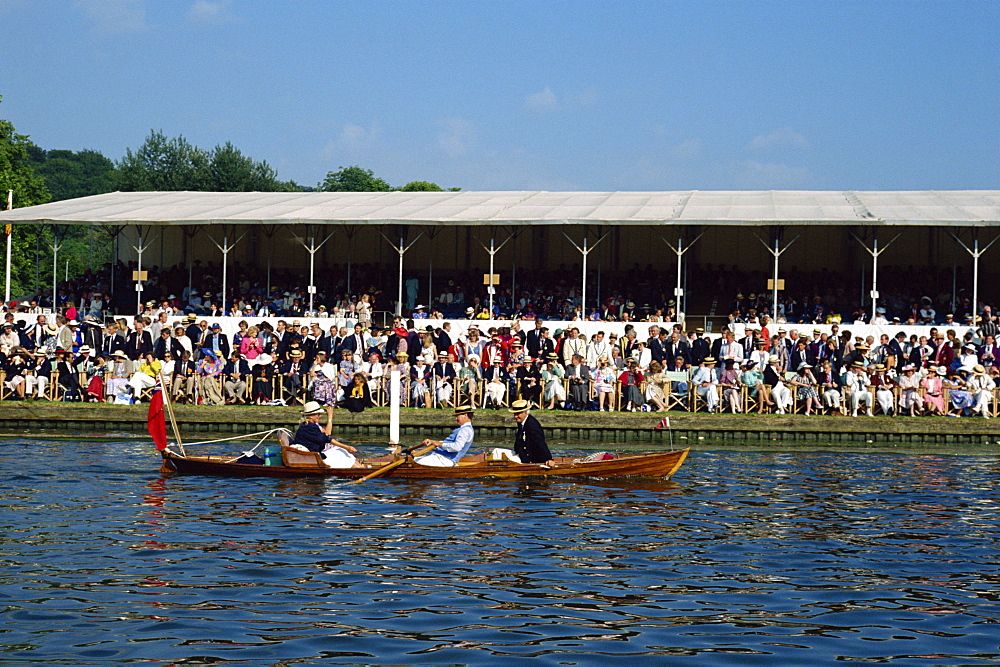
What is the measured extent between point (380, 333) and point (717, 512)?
13194mm

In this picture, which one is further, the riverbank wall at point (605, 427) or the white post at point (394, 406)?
the riverbank wall at point (605, 427)

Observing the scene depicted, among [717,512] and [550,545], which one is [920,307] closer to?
[717,512]

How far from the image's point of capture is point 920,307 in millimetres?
31031

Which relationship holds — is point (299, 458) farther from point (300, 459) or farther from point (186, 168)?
point (186, 168)

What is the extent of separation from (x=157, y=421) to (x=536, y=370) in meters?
8.97

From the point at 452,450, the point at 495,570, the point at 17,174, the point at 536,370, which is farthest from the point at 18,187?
the point at 495,570

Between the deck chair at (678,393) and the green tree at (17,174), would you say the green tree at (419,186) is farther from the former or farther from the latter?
the deck chair at (678,393)

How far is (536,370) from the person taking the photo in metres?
24.9

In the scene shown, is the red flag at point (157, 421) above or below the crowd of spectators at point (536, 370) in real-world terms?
below

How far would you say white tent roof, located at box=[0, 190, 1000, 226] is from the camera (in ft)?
100

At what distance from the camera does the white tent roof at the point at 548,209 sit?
30594 mm

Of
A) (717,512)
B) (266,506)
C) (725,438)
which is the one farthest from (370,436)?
(717,512)

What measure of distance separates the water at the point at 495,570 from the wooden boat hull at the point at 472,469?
202 mm

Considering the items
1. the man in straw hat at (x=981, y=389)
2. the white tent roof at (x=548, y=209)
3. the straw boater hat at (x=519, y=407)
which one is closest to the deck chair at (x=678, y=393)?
the man in straw hat at (x=981, y=389)
